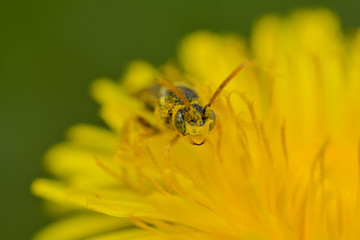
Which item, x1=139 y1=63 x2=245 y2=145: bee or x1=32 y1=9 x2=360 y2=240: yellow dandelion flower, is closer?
x1=139 y1=63 x2=245 y2=145: bee

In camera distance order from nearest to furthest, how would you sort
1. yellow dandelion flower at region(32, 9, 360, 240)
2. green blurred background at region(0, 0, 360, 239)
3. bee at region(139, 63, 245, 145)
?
1. bee at region(139, 63, 245, 145)
2. yellow dandelion flower at region(32, 9, 360, 240)
3. green blurred background at region(0, 0, 360, 239)

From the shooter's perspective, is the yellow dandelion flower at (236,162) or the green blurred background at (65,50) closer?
the yellow dandelion flower at (236,162)

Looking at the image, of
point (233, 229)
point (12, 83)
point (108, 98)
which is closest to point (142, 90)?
point (108, 98)

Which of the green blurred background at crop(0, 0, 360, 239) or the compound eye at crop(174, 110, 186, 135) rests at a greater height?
the green blurred background at crop(0, 0, 360, 239)

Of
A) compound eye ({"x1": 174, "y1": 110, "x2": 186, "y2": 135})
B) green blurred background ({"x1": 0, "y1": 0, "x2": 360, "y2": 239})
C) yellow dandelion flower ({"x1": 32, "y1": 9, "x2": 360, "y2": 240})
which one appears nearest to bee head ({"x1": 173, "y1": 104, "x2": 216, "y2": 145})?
compound eye ({"x1": 174, "y1": 110, "x2": 186, "y2": 135})

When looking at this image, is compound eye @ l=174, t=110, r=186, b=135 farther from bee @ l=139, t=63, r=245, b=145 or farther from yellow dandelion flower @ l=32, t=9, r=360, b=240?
yellow dandelion flower @ l=32, t=9, r=360, b=240

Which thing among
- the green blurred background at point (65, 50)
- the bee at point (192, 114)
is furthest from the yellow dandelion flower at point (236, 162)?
the green blurred background at point (65, 50)

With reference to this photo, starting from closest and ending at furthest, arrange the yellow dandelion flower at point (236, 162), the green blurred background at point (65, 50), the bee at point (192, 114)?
the bee at point (192, 114), the yellow dandelion flower at point (236, 162), the green blurred background at point (65, 50)

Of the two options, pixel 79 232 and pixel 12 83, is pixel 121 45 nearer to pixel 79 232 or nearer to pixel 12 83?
pixel 12 83

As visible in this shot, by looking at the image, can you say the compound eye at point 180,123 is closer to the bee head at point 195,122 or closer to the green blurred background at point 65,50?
the bee head at point 195,122
